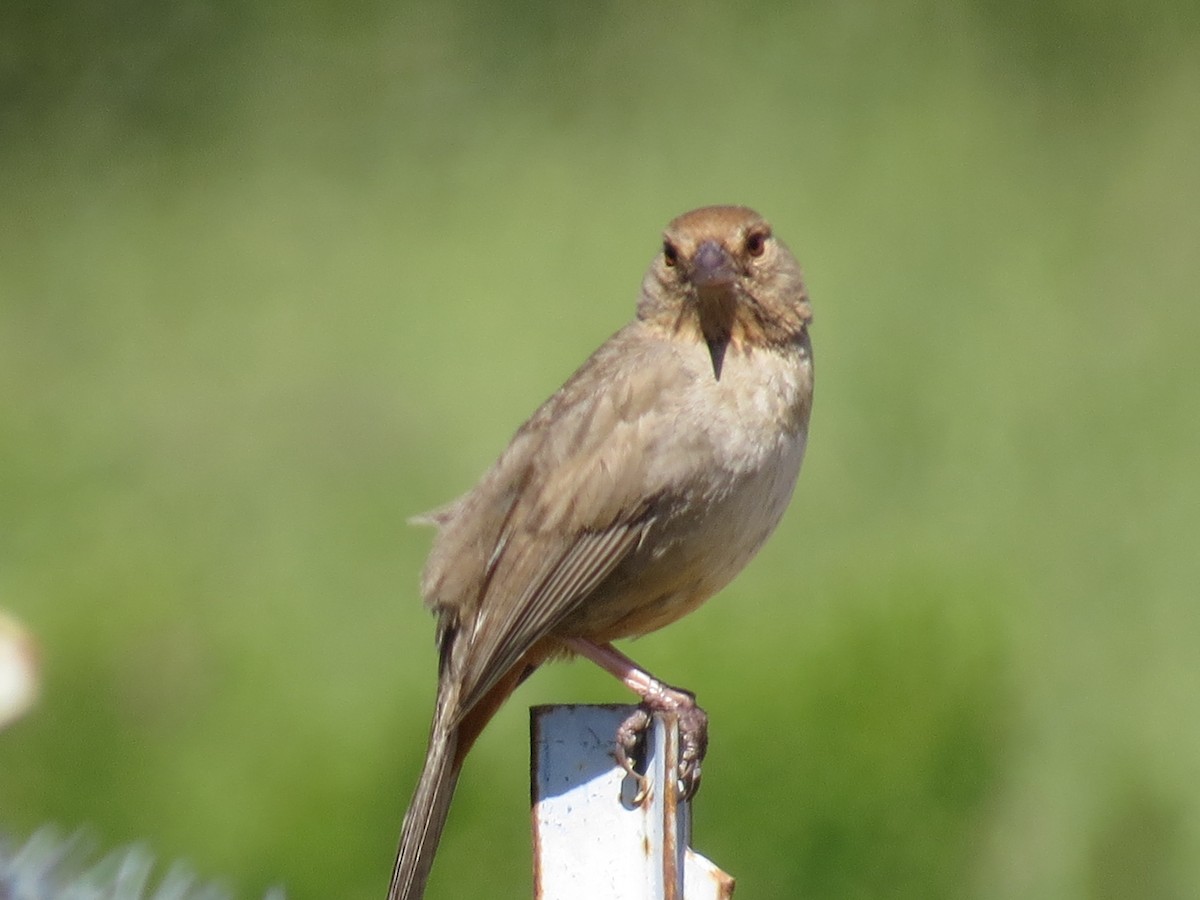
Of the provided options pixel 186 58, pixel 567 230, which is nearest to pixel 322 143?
pixel 186 58

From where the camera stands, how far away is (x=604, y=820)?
2.09 metres

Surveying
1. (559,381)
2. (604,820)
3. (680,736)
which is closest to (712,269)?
(680,736)

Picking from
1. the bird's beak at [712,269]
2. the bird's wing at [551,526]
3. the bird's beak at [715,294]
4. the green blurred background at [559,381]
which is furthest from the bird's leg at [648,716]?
the green blurred background at [559,381]

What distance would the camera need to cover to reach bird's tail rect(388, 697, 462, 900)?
254cm

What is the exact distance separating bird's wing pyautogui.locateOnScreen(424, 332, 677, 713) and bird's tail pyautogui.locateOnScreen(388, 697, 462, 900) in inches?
2.2

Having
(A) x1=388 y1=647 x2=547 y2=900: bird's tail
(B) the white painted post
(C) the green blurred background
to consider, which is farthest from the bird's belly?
(C) the green blurred background

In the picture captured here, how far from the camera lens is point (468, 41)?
5.51 m

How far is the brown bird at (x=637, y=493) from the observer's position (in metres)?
2.72

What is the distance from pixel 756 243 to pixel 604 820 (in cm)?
118

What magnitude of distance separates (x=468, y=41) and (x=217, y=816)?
7.59 ft

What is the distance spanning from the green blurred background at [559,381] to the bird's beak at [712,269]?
180cm

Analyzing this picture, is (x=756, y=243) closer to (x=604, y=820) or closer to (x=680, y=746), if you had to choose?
(x=680, y=746)

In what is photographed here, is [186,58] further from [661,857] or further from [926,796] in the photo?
[661,857]

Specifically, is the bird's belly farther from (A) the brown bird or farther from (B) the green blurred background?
(B) the green blurred background
